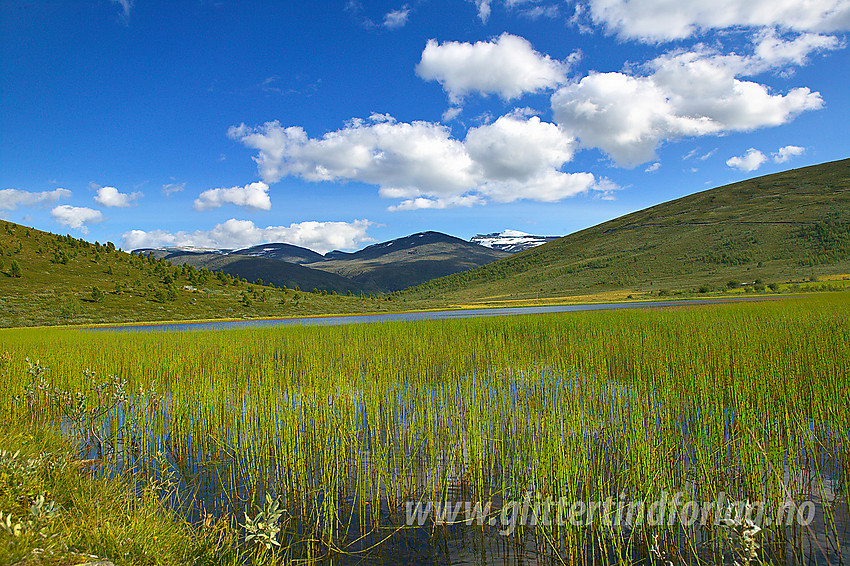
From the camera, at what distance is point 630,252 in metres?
106

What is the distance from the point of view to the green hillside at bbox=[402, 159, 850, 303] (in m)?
72.2

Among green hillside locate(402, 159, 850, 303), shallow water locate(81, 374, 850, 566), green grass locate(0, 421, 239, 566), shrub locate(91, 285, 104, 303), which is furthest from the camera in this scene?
green hillside locate(402, 159, 850, 303)

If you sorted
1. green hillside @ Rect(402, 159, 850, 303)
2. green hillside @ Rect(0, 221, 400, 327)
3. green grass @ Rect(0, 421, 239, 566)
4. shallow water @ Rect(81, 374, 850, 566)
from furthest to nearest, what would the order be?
green hillside @ Rect(402, 159, 850, 303) < green hillside @ Rect(0, 221, 400, 327) < shallow water @ Rect(81, 374, 850, 566) < green grass @ Rect(0, 421, 239, 566)

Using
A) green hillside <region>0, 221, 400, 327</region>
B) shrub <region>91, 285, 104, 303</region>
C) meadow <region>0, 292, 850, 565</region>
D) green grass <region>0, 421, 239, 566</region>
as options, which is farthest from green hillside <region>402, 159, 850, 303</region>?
green grass <region>0, 421, 239, 566</region>

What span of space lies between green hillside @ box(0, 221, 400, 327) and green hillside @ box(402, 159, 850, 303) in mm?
49538

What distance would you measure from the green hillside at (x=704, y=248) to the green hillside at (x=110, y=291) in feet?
163

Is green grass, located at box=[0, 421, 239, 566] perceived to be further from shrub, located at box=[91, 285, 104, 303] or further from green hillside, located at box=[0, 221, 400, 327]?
shrub, located at box=[91, 285, 104, 303]

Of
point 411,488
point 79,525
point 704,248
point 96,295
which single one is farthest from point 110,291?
point 704,248

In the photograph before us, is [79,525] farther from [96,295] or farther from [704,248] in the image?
[704,248]

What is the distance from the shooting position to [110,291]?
4278 centimetres

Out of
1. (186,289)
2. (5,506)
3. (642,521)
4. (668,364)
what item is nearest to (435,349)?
(668,364)

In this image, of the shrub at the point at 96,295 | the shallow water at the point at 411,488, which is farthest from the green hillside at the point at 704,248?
the shallow water at the point at 411,488

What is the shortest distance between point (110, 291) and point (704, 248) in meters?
103

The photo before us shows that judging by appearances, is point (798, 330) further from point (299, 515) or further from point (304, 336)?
point (304, 336)
